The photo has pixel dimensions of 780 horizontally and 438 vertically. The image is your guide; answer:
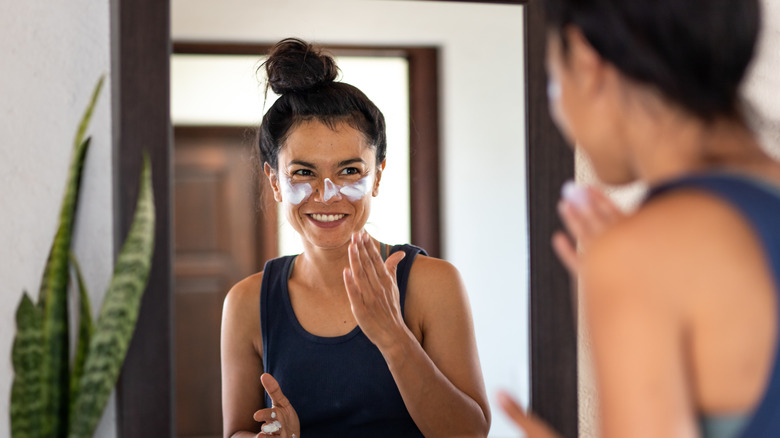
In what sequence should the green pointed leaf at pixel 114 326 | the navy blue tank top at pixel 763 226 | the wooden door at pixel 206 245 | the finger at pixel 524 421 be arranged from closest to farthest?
the navy blue tank top at pixel 763 226 → the finger at pixel 524 421 → the green pointed leaf at pixel 114 326 → the wooden door at pixel 206 245

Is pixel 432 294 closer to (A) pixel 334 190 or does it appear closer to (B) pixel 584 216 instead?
(A) pixel 334 190

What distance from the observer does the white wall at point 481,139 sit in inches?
34.2

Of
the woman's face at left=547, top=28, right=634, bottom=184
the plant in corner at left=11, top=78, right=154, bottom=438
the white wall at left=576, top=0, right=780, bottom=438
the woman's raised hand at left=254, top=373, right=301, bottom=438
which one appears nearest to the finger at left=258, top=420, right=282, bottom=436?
the woman's raised hand at left=254, top=373, right=301, bottom=438

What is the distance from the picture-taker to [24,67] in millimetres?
743

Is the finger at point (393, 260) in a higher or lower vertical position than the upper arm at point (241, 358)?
higher

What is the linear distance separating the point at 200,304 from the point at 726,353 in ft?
2.00

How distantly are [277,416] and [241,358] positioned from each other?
84mm

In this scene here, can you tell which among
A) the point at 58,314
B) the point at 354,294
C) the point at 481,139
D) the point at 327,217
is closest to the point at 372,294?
the point at 354,294

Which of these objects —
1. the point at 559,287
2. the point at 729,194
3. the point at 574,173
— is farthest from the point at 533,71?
the point at 729,194

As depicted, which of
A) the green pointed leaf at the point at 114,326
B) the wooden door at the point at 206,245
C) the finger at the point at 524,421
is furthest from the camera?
the wooden door at the point at 206,245

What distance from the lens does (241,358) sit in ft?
2.83

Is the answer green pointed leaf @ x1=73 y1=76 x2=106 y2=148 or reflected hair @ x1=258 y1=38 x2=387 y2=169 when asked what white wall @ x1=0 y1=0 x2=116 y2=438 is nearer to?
green pointed leaf @ x1=73 y1=76 x2=106 y2=148

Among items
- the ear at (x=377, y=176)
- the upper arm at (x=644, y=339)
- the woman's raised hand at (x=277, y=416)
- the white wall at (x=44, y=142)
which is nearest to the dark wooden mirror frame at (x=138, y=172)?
the white wall at (x=44, y=142)

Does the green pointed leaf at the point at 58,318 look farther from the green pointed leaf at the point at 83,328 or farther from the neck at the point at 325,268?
the neck at the point at 325,268
